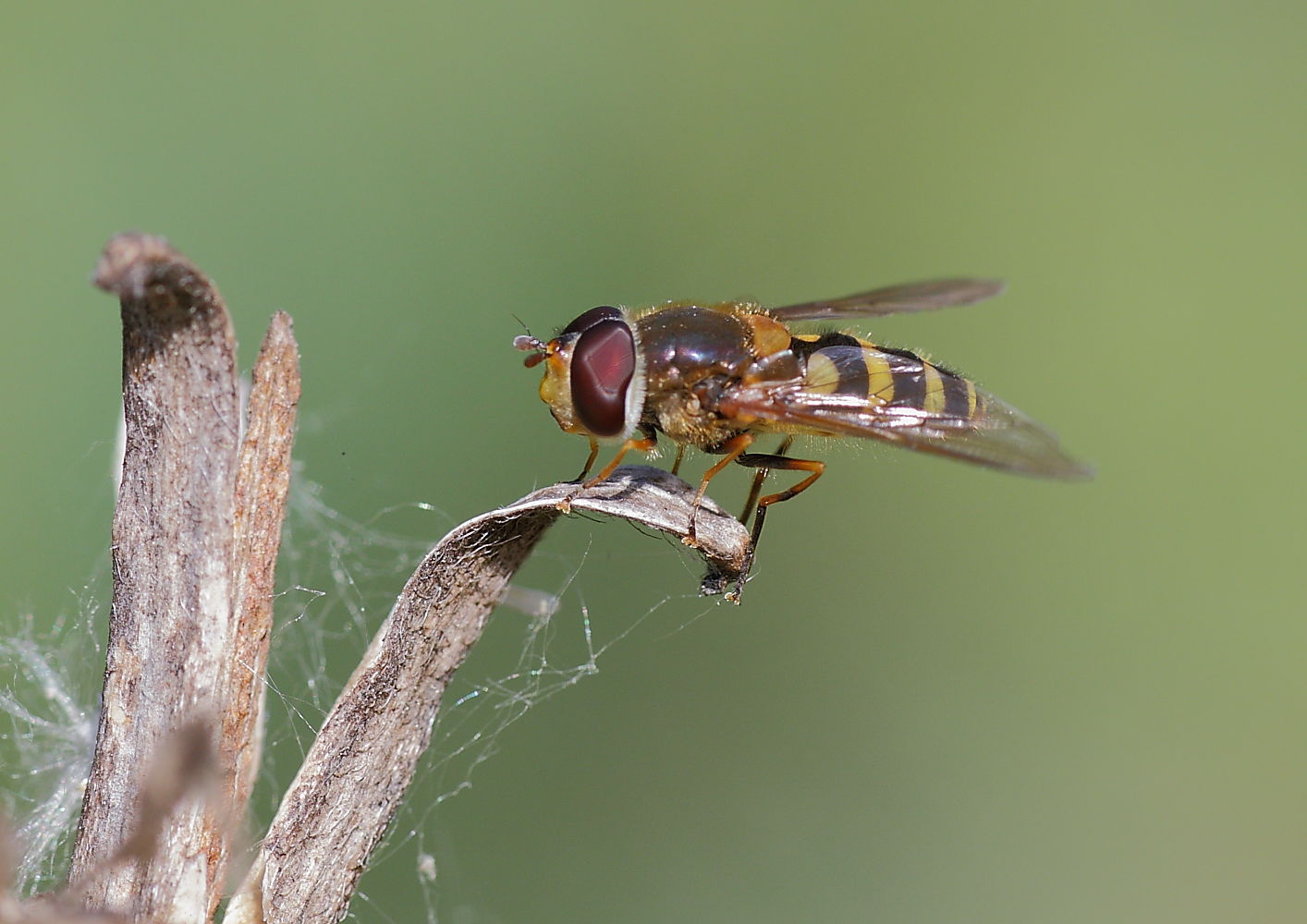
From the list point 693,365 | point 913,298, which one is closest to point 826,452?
point 693,365

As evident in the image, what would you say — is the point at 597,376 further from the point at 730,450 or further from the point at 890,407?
the point at 890,407

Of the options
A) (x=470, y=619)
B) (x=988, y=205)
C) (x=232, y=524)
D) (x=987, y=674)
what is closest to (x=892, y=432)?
(x=470, y=619)

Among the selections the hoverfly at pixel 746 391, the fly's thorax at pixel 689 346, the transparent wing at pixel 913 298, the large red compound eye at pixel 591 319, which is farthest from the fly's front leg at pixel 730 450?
the transparent wing at pixel 913 298

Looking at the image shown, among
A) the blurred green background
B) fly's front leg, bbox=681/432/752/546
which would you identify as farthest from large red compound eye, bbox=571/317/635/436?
the blurred green background

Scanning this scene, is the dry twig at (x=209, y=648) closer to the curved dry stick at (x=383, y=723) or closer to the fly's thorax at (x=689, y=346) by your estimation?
the curved dry stick at (x=383, y=723)

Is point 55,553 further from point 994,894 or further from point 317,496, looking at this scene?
point 994,894

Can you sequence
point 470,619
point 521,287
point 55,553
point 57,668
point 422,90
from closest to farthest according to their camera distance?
1. point 470,619
2. point 57,668
3. point 55,553
4. point 521,287
5. point 422,90
